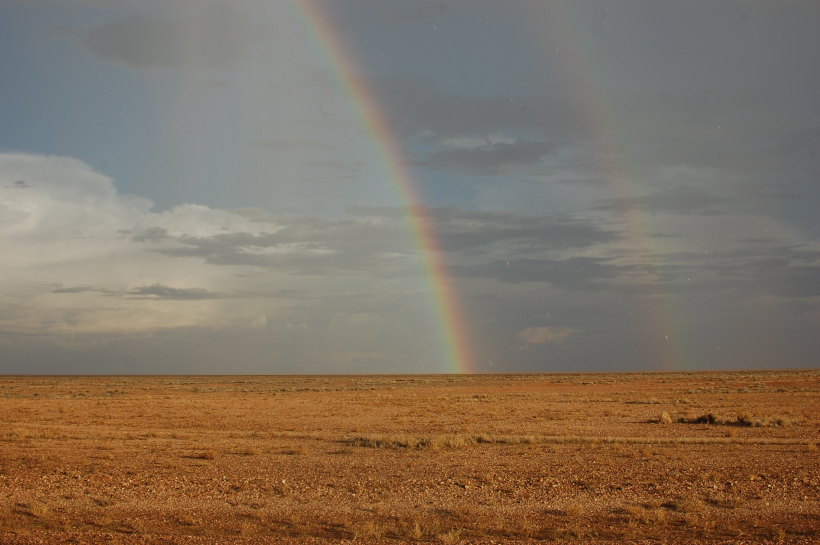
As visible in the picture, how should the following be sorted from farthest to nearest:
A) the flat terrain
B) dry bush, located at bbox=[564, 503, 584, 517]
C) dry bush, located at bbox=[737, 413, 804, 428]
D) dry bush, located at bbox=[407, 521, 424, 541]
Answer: dry bush, located at bbox=[737, 413, 804, 428], dry bush, located at bbox=[564, 503, 584, 517], the flat terrain, dry bush, located at bbox=[407, 521, 424, 541]

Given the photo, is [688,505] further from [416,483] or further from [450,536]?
[416,483]

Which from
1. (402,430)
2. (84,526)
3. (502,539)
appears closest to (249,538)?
(84,526)

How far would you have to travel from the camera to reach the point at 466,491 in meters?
15.7

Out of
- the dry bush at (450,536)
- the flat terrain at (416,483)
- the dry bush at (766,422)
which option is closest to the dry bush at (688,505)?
the flat terrain at (416,483)

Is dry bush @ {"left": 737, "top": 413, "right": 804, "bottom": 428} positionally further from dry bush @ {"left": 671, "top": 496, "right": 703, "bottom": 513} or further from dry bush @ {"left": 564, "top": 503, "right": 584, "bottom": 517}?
dry bush @ {"left": 564, "top": 503, "right": 584, "bottom": 517}

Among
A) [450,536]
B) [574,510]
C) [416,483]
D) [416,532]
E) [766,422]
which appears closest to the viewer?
[450,536]

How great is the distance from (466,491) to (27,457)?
15295 millimetres

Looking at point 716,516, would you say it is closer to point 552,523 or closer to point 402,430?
point 552,523

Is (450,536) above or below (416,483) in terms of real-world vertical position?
above

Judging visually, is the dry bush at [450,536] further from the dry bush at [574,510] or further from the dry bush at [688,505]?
the dry bush at [688,505]

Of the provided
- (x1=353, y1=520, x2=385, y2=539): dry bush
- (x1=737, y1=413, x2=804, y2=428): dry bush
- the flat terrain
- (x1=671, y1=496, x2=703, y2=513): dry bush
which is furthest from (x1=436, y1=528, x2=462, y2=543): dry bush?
(x1=737, y1=413, x2=804, y2=428): dry bush

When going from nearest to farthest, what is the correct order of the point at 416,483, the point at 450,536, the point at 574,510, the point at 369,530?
the point at 450,536 → the point at 369,530 → the point at 574,510 → the point at 416,483

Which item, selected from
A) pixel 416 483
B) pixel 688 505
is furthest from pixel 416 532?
pixel 688 505

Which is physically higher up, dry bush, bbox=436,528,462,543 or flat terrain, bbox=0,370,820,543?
dry bush, bbox=436,528,462,543
